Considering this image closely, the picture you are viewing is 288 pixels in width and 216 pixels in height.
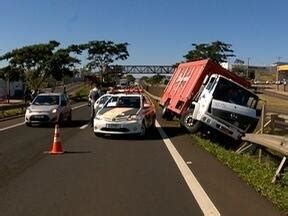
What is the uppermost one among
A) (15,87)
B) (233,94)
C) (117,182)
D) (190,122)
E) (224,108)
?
(233,94)

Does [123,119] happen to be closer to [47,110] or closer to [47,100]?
[47,110]

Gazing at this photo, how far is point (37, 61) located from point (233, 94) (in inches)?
2154

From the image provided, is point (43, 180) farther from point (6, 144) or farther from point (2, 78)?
point (2, 78)

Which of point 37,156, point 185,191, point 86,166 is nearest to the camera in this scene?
point 185,191

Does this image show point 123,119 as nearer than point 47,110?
Yes

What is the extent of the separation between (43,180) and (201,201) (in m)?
3.19

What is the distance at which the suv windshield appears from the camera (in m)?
25.8

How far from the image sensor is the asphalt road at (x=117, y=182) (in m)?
7.92

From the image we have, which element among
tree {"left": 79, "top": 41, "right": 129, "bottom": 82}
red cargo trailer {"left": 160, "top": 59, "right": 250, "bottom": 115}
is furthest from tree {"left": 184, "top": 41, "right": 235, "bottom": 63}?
red cargo trailer {"left": 160, "top": 59, "right": 250, "bottom": 115}

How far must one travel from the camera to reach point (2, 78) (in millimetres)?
73188

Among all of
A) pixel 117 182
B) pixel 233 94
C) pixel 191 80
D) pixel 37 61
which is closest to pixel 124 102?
pixel 191 80

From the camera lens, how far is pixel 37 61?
233 ft

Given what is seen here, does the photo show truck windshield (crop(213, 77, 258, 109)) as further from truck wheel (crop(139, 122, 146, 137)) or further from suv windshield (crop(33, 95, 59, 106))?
suv windshield (crop(33, 95, 59, 106))

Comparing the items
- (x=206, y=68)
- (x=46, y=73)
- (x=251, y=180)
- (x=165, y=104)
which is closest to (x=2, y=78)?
(x=46, y=73)
